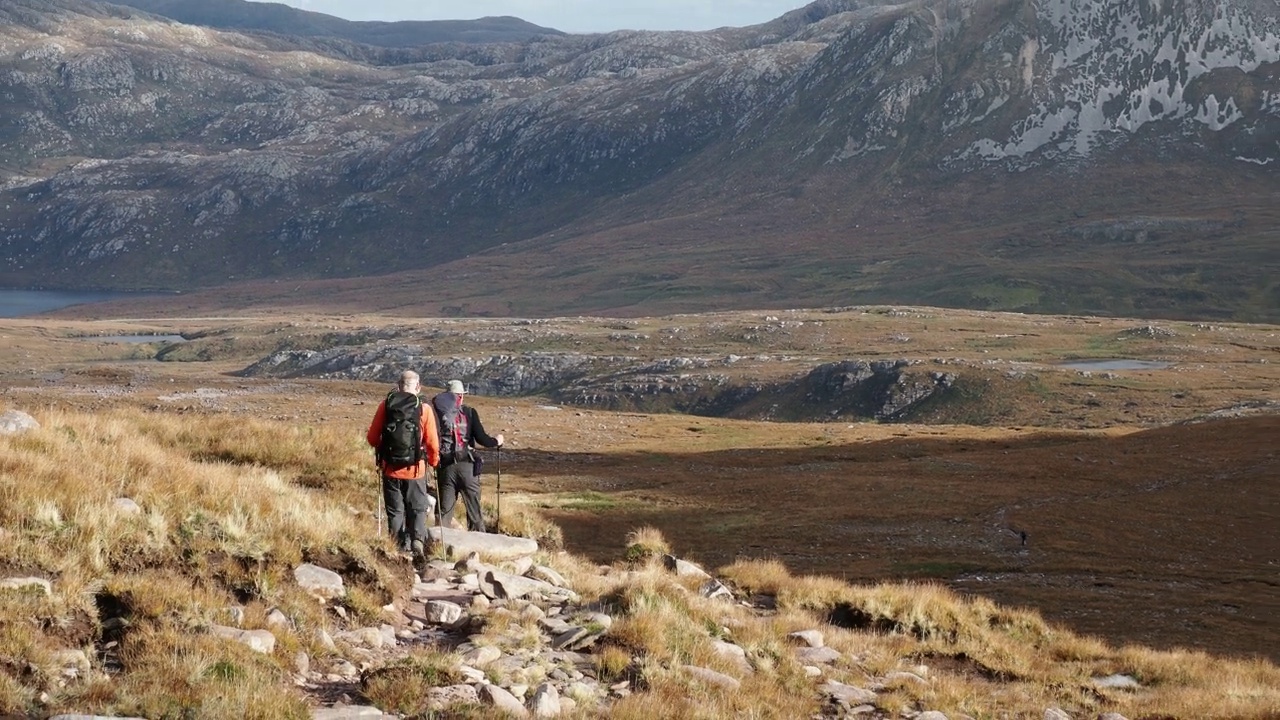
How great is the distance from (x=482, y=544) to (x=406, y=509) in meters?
1.66

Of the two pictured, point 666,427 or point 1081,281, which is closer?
point 666,427

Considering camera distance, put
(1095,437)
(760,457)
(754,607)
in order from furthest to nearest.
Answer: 1. (1095,437)
2. (760,457)
3. (754,607)

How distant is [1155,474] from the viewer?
45375mm

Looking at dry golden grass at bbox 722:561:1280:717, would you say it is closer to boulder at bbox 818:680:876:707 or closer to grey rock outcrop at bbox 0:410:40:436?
boulder at bbox 818:680:876:707

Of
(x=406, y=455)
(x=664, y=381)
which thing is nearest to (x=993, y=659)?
(x=406, y=455)

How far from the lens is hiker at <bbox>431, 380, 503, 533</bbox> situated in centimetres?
2005

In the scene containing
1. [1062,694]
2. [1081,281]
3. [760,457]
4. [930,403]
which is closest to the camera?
[1062,694]

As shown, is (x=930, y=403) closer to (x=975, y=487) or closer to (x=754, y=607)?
(x=975, y=487)

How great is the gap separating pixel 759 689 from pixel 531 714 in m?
3.15

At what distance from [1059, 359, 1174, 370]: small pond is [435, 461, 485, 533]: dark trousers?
90598 mm

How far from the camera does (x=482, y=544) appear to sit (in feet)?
61.5

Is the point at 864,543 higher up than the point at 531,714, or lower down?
lower down

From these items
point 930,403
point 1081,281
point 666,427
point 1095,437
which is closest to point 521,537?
point 1095,437

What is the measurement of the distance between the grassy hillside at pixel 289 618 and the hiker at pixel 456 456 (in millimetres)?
1513
